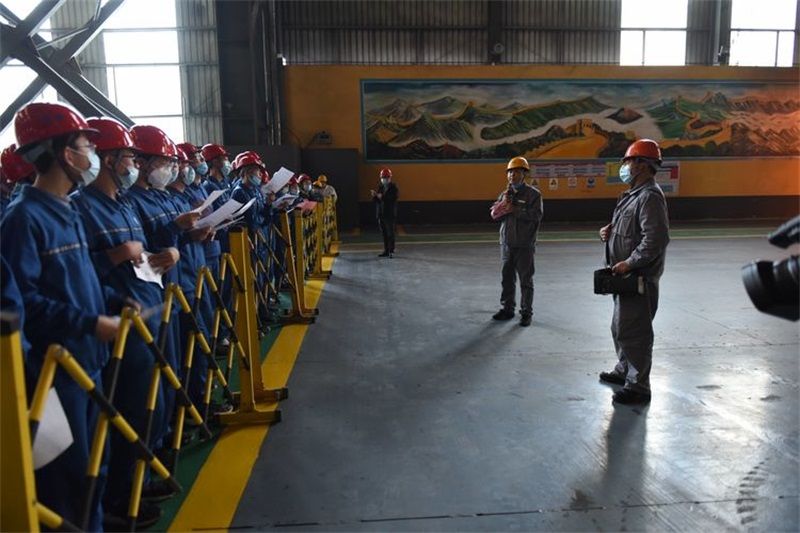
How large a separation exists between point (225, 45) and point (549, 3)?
10.5 meters

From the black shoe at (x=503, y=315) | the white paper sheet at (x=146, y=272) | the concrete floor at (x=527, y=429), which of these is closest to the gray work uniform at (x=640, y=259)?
the concrete floor at (x=527, y=429)

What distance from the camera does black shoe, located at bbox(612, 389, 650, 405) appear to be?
429 centimetres

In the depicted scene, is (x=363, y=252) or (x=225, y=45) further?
(x=225, y=45)

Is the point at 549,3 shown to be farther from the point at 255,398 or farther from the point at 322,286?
the point at 255,398

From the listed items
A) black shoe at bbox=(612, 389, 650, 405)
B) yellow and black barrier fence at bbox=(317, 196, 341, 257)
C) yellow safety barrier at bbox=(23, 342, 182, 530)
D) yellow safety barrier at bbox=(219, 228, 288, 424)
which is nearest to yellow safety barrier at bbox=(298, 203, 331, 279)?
yellow and black barrier fence at bbox=(317, 196, 341, 257)

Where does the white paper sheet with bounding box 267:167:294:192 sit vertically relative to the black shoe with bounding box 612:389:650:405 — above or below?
above

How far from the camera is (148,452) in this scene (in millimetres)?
2551

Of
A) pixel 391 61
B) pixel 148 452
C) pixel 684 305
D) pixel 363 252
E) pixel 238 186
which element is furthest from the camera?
pixel 391 61

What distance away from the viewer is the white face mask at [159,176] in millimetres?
3885

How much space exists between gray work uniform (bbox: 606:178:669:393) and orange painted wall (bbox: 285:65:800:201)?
13089mm

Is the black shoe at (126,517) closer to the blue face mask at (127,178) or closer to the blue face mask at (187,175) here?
the blue face mask at (127,178)

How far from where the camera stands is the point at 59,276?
2.33 metres

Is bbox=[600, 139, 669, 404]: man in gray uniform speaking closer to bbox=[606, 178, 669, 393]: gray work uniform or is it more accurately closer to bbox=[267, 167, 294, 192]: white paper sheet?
bbox=[606, 178, 669, 393]: gray work uniform

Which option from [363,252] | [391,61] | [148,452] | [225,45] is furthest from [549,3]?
[148,452]
